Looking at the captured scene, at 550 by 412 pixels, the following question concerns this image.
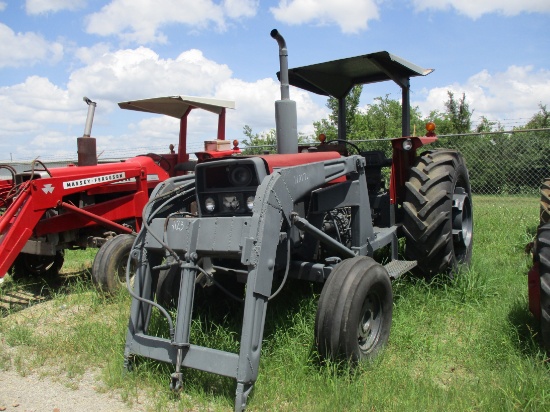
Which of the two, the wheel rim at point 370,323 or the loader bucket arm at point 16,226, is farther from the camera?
the loader bucket arm at point 16,226

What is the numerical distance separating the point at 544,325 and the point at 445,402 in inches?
32.4

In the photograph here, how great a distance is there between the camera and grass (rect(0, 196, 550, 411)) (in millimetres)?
2988

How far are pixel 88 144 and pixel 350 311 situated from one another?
176 inches

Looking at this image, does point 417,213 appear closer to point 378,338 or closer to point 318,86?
point 378,338

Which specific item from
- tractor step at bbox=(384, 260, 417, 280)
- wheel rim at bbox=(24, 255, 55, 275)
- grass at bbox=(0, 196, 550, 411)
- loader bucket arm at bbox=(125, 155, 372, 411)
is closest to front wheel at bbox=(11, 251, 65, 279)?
wheel rim at bbox=(24, 255, 55, 275)

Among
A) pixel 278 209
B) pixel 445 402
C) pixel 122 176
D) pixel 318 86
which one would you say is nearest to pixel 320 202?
pixel 278 209

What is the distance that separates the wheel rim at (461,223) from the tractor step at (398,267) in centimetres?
93

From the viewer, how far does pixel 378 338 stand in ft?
12.0

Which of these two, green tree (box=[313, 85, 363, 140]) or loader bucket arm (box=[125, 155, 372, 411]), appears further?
green tree (box=[313, 85, 363, 140])

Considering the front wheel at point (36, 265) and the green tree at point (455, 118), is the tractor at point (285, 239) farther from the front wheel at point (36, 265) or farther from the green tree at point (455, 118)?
the green tree at point (455, 118)

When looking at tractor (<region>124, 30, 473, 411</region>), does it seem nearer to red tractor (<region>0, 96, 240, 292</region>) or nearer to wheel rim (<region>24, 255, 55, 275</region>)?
red tractor (<region>0, 96, 240, 292</region>)

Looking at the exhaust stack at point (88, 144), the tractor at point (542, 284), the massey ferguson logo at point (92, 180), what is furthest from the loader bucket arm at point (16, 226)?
the tractor at point (542, 284)

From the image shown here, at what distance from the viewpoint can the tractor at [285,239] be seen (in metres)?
3.08

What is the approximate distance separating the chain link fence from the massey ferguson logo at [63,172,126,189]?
5028mm
